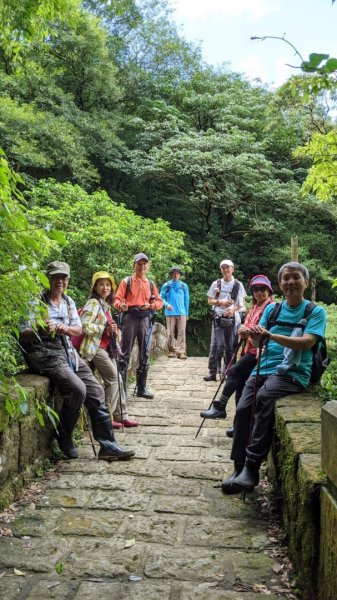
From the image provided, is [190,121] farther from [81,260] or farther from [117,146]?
[81,260]

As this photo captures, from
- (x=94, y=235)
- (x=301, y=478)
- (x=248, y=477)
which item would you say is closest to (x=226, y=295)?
(x=94, y=235)

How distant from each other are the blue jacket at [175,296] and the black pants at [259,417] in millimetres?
6746

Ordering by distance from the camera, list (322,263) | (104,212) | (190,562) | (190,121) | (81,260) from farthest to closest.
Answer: (190,121) → (322,263) → (104,212) → (81,260) → (190,562)

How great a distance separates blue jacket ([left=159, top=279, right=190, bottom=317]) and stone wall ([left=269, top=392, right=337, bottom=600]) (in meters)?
7.22

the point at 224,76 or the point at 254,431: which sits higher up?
the point at 224,76

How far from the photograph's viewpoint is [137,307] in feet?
21.7

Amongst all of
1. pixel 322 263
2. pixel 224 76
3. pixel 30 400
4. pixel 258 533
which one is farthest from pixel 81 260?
pixel 224 76

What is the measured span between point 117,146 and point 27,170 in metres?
3.54

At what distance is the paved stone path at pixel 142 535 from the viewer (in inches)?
101

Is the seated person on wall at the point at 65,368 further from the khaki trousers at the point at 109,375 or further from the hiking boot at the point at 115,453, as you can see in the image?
the khaki trousers at the point at 109,375

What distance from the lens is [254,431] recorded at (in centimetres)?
365

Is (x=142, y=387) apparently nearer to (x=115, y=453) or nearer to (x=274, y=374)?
(x=115, y=453)

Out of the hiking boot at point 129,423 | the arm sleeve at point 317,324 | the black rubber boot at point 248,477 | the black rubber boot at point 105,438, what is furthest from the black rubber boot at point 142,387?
the arm sleeve at point 317,324

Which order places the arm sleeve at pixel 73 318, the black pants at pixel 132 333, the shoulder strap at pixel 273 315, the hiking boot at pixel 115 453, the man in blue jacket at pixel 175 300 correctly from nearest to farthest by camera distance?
1. the shoulder strap at pixel 273 315
2. the hiking boot at pixel 115 453
3. the arm sleeve at pixel 73 318
4. the black pants at pixel 132 333
5. the man in blue jacket at pixel 175 300
